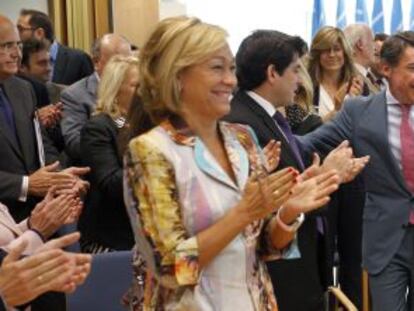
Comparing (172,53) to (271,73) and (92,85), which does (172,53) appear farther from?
(92,85)

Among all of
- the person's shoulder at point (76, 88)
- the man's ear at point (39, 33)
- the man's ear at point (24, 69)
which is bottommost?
the person's shoulder at point (76, 88)

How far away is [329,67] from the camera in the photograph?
473 centimetres

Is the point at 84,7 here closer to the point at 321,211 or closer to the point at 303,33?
the point at 303,33

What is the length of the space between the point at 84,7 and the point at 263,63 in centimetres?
425

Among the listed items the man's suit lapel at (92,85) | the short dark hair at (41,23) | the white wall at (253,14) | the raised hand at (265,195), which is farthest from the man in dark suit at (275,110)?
the white wall at (253,14)

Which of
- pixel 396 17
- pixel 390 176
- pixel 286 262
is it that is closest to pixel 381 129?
pixel 390 176

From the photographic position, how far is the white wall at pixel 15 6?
6817 millimetres

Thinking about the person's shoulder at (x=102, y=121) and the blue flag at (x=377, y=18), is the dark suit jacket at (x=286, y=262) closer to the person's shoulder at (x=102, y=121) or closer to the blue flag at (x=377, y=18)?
the person's shoulder at (x=102, y=121)

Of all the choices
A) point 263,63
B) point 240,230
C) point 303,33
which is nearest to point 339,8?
point 303,33

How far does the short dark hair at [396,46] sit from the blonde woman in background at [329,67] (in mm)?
1258

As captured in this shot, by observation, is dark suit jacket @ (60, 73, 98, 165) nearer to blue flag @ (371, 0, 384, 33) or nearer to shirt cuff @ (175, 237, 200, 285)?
shirt cuff @ (175, 237, 200, 285)

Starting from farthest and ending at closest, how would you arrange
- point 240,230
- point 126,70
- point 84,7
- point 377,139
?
point 84,7 < point 126,70 < point 377,139 < point 240,230

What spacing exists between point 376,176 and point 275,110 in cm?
55

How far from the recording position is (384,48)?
11.2 feet
